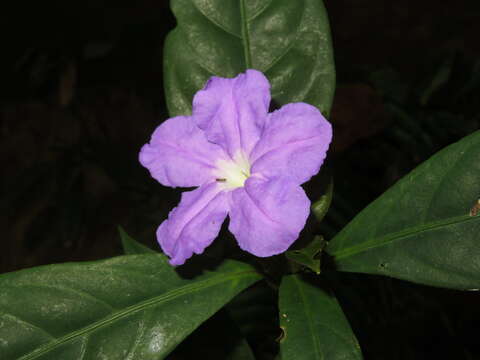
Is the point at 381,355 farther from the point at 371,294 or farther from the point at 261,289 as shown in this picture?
the point at 261,289

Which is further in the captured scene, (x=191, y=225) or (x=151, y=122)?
(x=151, y=122)

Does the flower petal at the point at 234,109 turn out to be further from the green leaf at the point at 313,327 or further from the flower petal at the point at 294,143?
the green leaf at the point at 313,327

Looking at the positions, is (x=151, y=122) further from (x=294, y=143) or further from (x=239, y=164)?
(x=294, y=143)

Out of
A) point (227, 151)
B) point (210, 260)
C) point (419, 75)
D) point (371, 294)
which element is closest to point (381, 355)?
point (371, 294)

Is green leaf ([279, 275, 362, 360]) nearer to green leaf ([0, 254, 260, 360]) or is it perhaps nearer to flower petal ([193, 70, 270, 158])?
green leaf ([0, 254, 260, 360])

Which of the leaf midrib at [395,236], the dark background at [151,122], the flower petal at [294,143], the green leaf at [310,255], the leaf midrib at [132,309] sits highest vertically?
the flower petal at [294,143]

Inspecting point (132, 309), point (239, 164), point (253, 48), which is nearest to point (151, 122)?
point (253, 48)

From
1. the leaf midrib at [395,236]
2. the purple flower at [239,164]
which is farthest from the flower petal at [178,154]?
the leaf midrib at [395,236]

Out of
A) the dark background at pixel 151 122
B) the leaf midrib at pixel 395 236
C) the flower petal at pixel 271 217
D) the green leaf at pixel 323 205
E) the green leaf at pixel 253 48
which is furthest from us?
the dark background at pixel 151 122
